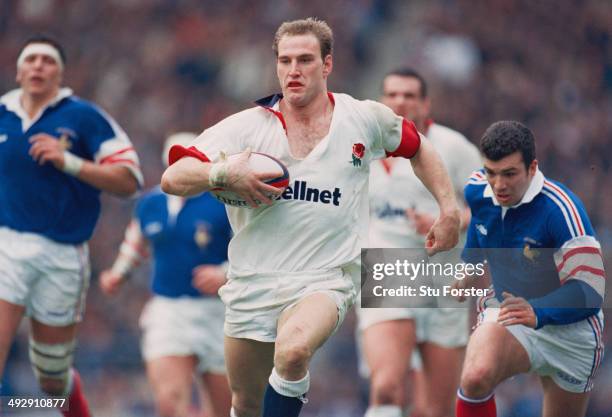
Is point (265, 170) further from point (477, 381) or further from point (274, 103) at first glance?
point (477, 381)

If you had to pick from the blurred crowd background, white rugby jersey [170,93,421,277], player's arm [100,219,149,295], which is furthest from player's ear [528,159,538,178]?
the blurred crowd background

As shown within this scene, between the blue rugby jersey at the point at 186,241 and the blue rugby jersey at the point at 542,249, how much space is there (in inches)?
127

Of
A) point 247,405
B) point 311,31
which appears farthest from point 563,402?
point 311,31

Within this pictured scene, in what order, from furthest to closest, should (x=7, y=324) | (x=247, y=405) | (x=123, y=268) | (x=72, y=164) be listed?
1. (x=123, y=268)
2. (x=72, y=164)
3. (x=7, y=324)
4. (x=247, y=405)

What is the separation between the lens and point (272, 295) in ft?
23.0

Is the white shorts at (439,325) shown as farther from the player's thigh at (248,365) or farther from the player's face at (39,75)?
the player's face at (39,75)

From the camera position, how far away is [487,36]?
60.3 ft

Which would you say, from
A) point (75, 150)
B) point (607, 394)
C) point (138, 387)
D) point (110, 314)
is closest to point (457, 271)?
point (75, 150)

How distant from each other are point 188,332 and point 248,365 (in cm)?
332

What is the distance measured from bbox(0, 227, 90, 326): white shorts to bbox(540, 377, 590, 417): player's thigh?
3.61 meters

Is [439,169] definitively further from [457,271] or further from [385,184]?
[385,184]

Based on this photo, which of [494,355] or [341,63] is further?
[341,63]

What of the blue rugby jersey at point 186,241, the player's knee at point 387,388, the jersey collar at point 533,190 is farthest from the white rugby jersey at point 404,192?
the jersey collar at point 533,190

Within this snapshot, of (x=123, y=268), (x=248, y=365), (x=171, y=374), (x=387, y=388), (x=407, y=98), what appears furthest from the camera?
(x=123, y=268)
